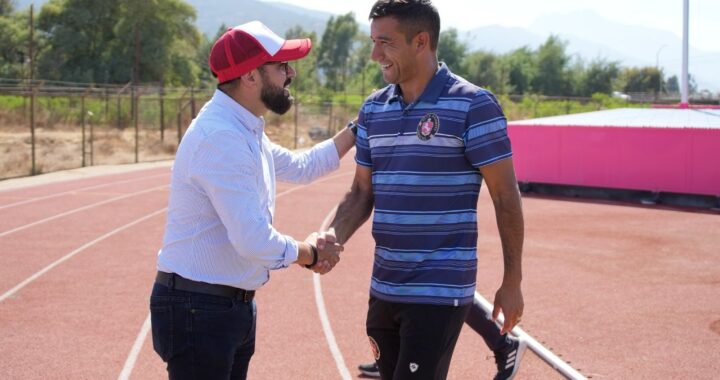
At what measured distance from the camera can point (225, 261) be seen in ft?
10.3

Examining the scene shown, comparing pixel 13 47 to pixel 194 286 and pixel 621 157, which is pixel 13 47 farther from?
pixel 194 286

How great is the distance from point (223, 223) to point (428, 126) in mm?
842

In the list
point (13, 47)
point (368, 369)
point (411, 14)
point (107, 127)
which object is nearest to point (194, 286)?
point (411, 14)

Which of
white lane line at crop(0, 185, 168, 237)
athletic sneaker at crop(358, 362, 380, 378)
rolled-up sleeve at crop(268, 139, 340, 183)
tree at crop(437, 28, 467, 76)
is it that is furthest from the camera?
tree at crop(437, 28, 467, 76)

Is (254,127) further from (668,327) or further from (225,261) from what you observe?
(668,327)

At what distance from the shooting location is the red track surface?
6602mm

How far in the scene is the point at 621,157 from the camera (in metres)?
18.0

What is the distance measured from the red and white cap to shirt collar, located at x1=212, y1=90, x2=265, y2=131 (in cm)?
8

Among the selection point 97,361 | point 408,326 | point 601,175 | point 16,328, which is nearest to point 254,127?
point 408,326

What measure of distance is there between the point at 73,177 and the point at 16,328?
15.3 meters

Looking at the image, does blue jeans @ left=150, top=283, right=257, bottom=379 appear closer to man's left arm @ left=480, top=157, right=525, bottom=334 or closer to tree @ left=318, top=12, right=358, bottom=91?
man's left arm @ left=480, top=157, right=525, bottom=334

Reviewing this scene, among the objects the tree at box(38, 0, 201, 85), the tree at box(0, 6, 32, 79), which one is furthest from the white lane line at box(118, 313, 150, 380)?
the tree at box(0, 6, 32, 79)

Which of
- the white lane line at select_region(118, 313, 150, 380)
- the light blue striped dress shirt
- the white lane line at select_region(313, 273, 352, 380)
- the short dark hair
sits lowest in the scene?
the white lane line at select_region(118, 313, 150, 380)

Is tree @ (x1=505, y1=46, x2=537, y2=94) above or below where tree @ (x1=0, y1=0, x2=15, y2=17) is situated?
below
